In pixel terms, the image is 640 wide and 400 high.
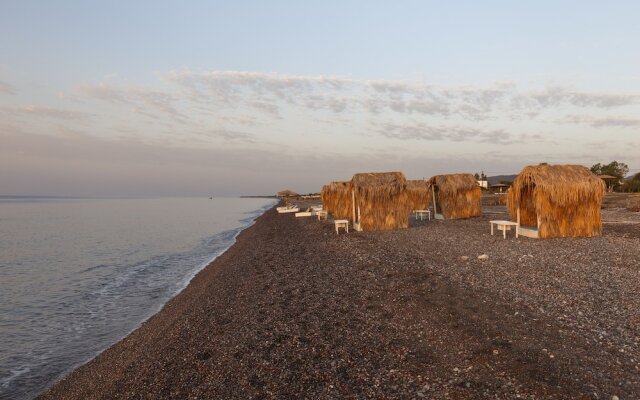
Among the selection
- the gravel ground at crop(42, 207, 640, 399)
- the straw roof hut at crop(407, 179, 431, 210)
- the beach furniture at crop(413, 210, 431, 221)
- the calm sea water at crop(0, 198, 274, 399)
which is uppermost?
the straw roof hut at crop(407, 179, 431, 210)

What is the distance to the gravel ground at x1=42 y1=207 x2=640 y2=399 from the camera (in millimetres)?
4953

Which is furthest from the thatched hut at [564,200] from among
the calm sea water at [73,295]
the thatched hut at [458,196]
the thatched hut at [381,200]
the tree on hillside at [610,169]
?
the tree on hillside at [610,169]

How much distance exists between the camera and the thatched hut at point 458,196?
25.6m

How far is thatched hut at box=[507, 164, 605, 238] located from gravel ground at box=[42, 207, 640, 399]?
3261 millimetres

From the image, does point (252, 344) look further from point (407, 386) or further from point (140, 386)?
point (407, 386)

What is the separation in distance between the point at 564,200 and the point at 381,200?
8.09 meters

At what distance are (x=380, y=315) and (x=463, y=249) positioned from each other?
7.21 metres

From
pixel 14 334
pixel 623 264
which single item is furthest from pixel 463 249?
pixel 14 334

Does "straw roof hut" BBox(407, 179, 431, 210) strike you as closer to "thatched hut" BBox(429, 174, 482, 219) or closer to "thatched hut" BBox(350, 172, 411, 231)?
"thatched hut" BBox(429, 174, 482, 219)

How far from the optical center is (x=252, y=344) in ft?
22.5

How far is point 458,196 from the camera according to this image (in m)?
25.7

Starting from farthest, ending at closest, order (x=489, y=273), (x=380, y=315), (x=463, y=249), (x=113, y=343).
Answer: (x=463, y=249) → (x=489, y=273) → (x=113, y=343) → (x=380, y=315)

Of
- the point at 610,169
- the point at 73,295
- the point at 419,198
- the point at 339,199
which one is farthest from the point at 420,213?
the point at 610,169

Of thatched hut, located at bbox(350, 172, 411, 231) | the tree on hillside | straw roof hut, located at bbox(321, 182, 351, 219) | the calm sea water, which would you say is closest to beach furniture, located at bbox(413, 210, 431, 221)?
straw roof hut, located at bbox(321, 182, 351, 219)
